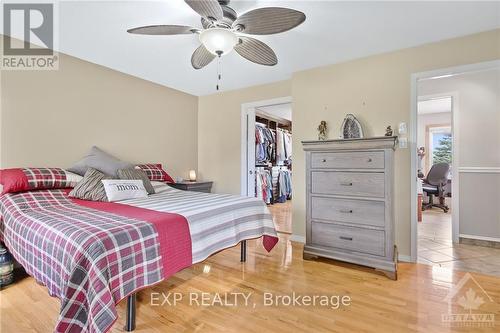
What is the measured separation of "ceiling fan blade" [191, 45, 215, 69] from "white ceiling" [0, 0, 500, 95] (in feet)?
0.81

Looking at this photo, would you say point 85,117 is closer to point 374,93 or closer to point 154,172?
point 154,172

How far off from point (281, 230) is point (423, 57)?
A: 2.76 meters

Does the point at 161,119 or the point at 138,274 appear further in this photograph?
the point at 161,119

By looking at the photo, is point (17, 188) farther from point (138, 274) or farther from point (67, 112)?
point (138, 274)

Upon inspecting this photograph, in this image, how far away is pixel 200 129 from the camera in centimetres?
461

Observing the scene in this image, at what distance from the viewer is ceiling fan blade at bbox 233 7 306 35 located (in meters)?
1.60

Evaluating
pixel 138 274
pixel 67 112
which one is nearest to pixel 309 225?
pixel 138 274

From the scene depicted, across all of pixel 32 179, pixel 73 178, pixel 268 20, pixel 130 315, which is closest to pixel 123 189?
pixel 73 178

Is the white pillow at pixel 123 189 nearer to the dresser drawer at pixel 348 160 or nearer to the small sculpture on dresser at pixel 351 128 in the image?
→ the dresser drawer at pixel 348 160

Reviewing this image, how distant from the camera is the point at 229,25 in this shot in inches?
74.5

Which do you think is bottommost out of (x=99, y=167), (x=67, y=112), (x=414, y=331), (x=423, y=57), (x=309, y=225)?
(x=414, y=331)

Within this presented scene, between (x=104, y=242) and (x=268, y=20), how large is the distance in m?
1.66

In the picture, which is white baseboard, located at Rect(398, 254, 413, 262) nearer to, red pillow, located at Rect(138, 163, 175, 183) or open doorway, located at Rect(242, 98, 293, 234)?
→ open doorway, located at Rect(242, 98, 293, 234)

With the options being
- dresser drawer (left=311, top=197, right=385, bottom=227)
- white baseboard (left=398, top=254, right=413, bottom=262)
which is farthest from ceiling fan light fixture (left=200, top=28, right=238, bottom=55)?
white baseboard (left=398, top=254, right=413, bottom=262)
